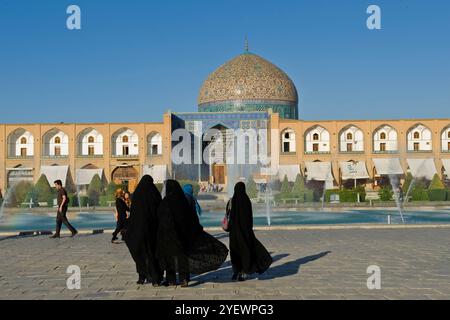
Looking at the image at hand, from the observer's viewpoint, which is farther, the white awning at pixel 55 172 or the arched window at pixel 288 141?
the arched window at pixel 288 141

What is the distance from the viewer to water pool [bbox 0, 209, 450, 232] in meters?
14.0

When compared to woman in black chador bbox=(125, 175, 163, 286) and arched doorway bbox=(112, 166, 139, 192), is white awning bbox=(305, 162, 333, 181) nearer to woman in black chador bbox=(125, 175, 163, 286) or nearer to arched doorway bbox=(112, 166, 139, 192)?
arched doorway bbox=(112, 166, 139, 192)

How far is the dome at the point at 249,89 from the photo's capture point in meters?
35.3

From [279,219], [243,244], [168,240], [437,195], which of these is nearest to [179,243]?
[168,240]

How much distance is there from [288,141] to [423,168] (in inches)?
288

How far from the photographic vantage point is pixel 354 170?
31.2 metres

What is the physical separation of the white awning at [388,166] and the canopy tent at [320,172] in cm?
257

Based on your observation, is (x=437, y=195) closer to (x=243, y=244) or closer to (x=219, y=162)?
(x=219, y=162)

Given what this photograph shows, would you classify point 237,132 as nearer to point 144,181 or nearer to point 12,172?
point 12,172

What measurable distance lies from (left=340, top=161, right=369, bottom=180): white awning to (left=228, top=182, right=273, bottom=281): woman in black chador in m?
26.2

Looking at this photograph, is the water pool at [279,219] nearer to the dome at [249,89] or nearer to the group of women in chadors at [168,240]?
the group of women in chadors at [168,240]

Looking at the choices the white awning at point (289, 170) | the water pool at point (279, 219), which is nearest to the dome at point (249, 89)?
the white awning at point (289, 170)

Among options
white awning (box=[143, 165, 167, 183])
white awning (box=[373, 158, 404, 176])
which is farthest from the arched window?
white awning (box=[143, 165, 167, 183])
